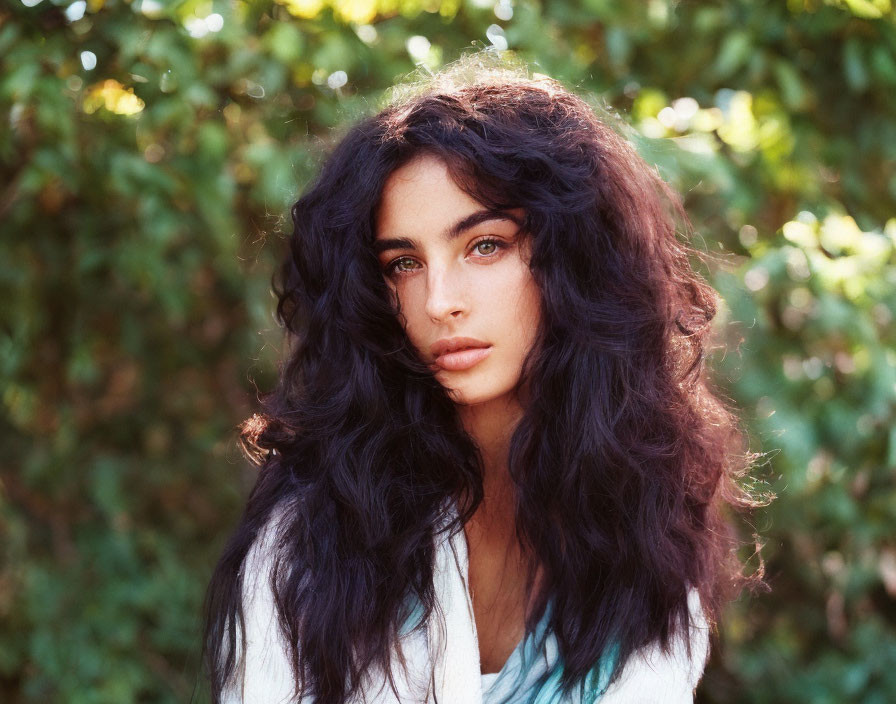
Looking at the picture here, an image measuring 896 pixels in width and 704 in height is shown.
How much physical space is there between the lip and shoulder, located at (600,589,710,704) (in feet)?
1.80

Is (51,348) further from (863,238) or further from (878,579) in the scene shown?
(878,579)

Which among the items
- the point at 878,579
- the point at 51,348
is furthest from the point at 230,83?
the point at 878,579

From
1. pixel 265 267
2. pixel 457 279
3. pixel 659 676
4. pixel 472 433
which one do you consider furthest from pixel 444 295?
pixel 265 267

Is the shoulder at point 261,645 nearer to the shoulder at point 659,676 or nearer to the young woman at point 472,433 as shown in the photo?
the young woman at point 472,433

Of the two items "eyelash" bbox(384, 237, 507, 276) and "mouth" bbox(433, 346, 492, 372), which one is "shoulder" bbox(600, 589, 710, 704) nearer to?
"mouth" bbox(433, 346, 492, 372)

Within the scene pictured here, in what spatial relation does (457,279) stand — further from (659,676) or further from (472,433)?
(659,676)

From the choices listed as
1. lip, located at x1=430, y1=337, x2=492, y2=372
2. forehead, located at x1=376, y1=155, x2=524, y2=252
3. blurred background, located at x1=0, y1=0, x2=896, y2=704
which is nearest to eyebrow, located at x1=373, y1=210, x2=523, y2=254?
forehead, located at x1=376, y1=155, x2=524, y2=252

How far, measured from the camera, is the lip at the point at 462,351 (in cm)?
134

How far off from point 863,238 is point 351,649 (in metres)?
1.36

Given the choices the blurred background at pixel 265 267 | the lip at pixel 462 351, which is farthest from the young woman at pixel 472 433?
the blurred background at pixel 265 267

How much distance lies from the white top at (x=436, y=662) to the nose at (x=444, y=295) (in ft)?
1.27

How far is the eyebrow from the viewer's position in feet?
4.31

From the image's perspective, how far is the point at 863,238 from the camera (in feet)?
6.18

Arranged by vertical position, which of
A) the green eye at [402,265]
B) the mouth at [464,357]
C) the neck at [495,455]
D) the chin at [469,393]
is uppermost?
the green eye at [402,265]
